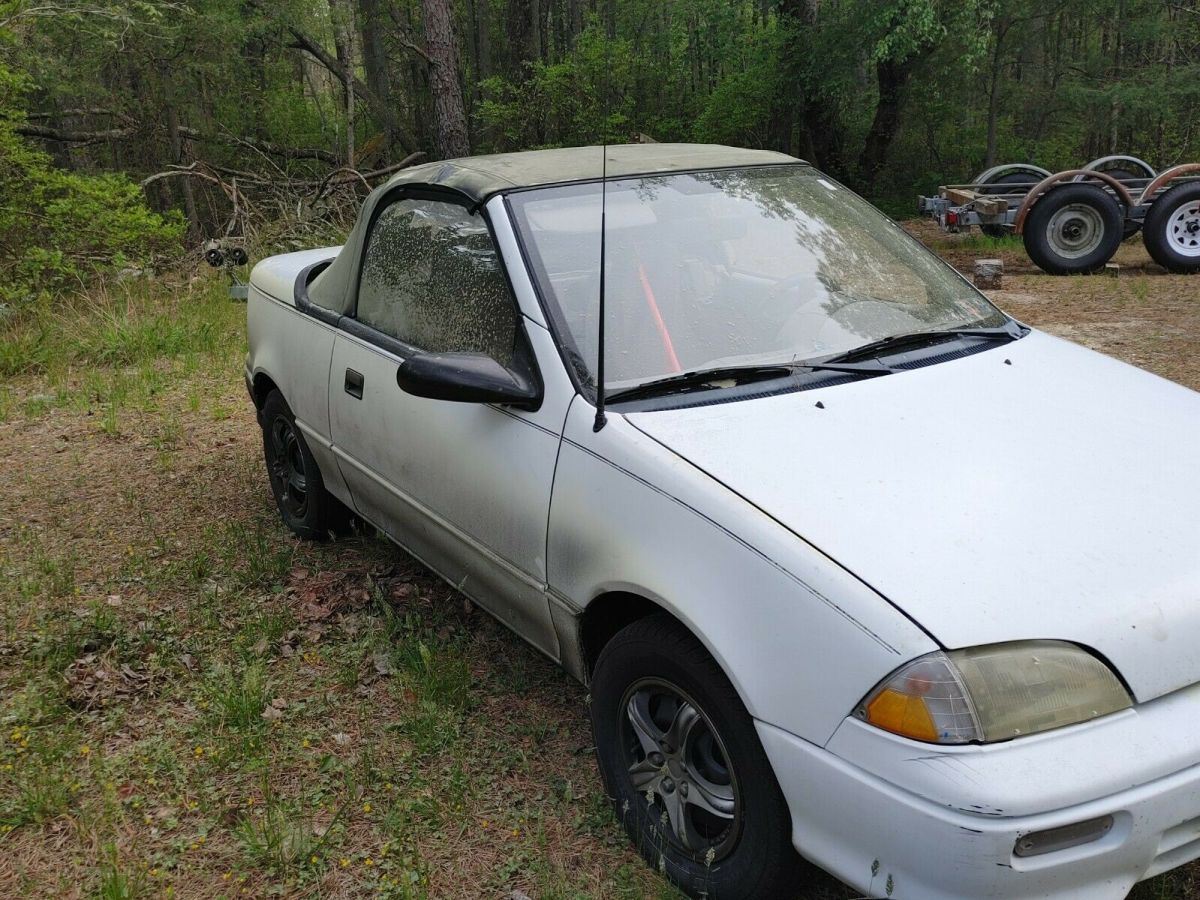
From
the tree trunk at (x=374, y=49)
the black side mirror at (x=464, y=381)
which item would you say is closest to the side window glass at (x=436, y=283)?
the black side mirror at (x=464, y=381)

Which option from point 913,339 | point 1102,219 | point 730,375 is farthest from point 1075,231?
point 730,375

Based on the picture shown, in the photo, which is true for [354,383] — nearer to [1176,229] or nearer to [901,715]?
[901,715]

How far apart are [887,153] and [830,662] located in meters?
18.2

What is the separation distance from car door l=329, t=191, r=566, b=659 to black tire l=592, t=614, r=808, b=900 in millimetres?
399

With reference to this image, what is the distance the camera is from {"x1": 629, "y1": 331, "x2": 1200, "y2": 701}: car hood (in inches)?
81.3

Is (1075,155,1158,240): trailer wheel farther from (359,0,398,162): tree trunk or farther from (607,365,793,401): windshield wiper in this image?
(359,0,398,162): tree trunk

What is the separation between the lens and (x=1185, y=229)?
35.8ft

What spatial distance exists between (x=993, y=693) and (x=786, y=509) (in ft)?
1.87

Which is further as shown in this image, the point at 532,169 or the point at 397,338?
the point at 397,338

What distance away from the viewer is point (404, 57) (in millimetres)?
23922

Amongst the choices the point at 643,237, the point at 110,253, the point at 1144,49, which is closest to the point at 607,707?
the point at 643,237

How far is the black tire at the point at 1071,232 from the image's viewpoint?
35.7 feet

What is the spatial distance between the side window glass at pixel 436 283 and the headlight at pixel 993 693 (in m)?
1.52

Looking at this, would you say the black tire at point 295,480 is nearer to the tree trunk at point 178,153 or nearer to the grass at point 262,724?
the grass at point 262,724
